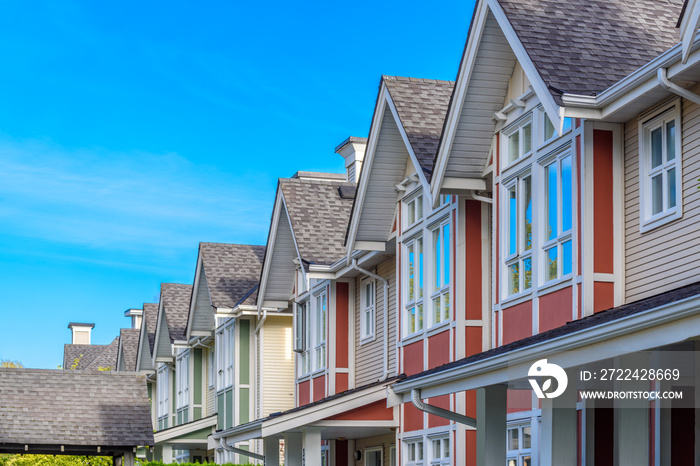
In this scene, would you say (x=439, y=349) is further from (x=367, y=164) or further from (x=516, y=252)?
Result: (x=367, y=164)

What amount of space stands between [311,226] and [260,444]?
750 centimetres

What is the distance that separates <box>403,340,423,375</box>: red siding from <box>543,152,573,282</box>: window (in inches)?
204

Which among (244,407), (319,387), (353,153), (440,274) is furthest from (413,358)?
(244,407)

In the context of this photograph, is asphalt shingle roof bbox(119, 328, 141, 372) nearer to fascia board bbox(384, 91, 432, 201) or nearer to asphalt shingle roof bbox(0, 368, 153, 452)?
asphalt shingle roof bbox(0, 368, 153, 452)

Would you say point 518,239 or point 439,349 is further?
point 439,349

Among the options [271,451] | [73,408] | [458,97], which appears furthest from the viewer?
[73,408]

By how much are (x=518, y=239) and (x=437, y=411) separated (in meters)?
2.73

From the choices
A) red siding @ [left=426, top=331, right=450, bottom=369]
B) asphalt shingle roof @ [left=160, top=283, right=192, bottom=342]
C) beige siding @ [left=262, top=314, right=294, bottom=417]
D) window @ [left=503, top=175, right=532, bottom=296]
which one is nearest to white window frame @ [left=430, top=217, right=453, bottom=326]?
red siding @ [left=426, top=331, right=450, bottom=369]

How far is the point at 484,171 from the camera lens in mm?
16984

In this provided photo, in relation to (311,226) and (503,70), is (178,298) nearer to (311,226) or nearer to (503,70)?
(311,226)

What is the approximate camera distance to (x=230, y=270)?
115 ft

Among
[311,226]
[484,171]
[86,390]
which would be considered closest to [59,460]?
[86,390]

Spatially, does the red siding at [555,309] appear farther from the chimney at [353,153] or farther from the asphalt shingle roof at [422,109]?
the chimney at [353,153]

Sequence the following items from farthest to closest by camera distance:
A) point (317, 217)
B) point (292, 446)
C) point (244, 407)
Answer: point (244, 407) → point (317, 217) → point (292, 446)
